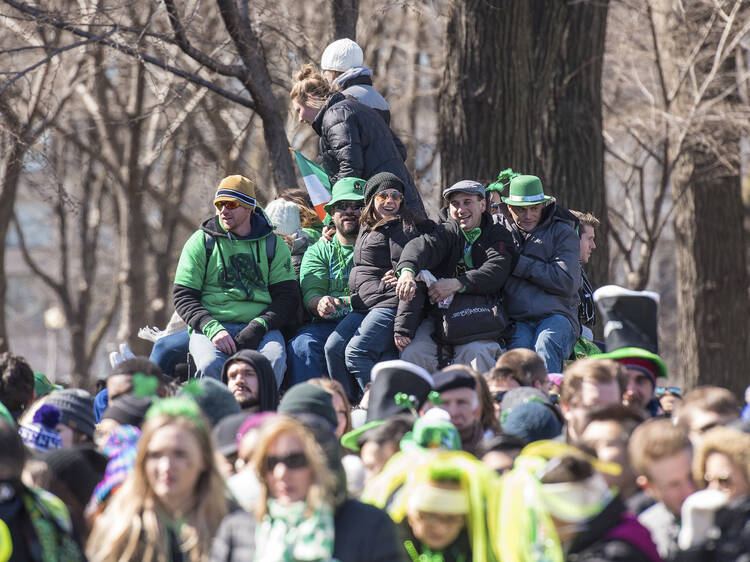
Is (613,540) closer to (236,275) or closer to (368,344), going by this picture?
(368,344)

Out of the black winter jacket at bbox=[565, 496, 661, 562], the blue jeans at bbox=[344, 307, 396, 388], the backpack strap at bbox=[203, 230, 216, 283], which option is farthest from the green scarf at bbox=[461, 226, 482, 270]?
the black winter jacket at bbox=[565, 496, 661, 562]

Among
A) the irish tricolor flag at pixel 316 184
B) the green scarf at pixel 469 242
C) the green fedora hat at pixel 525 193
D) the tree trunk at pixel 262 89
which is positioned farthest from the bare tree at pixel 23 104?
the green fedora hat at pixel 525 193

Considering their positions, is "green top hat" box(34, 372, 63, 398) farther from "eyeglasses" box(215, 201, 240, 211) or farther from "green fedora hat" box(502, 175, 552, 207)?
"green fedora hat" box(502, 175, 552, 207)

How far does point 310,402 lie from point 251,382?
1.29 meters

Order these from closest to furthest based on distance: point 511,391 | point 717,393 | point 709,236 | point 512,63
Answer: point 717,393
point 511,391
point 512,63
point 709,236

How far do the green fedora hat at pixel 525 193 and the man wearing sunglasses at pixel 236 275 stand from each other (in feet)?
5.14

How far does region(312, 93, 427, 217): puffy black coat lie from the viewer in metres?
8.05

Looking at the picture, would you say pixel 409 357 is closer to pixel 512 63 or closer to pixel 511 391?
pixel 511 391

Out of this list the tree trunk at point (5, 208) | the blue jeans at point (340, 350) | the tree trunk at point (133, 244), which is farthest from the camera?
the tree trunk at point (133, 244)

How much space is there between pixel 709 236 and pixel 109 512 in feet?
34.8

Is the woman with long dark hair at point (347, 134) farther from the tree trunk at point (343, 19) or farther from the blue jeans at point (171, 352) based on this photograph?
the tree trunk at point (343, 19)

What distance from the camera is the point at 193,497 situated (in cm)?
420

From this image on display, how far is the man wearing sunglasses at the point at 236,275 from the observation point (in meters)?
7.57

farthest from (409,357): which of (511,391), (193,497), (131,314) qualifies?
(131,314)
